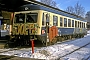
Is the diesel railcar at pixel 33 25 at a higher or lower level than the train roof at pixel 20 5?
lower

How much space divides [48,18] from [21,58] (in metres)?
6.57

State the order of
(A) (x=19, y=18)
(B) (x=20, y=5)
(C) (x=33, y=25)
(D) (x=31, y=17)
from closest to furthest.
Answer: (C) (x=33, y=25), (D) (x=31, y=17), (A) (x=19, y=18), (B) (x=20, y=5)

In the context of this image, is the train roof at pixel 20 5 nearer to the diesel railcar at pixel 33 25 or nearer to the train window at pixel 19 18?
the diesel railcar at pixel 33 25

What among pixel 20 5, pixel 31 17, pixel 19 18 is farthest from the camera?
pixel 20 5

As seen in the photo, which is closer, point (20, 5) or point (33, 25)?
point (33, 25)

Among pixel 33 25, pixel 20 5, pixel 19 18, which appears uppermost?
pixel 20 5

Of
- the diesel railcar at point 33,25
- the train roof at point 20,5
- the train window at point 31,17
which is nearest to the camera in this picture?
the diesel railcar at point 33,25

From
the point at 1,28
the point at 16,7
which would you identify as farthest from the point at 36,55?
the point at 1,28

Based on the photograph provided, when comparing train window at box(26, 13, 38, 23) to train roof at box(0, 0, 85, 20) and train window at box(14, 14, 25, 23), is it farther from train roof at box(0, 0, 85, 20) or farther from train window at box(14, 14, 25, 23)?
train roof at box(0, 0, 85, 20)

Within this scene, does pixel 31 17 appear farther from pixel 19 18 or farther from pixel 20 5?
pixel 20 5

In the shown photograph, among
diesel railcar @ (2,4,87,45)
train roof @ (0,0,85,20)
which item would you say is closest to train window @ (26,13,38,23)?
diesel railcar @ (2,4,87,45)

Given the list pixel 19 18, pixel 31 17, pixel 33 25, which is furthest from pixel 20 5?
pixel 33 25

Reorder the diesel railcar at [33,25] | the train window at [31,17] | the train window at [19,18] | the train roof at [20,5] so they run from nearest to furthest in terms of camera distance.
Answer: the diesel railcar at [33,25] < the train window at [31,17] < the train roof at [20,5] < the train window at [19,18]

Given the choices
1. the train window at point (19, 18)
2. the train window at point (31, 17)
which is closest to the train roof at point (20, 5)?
the train window at point (31, 17)
